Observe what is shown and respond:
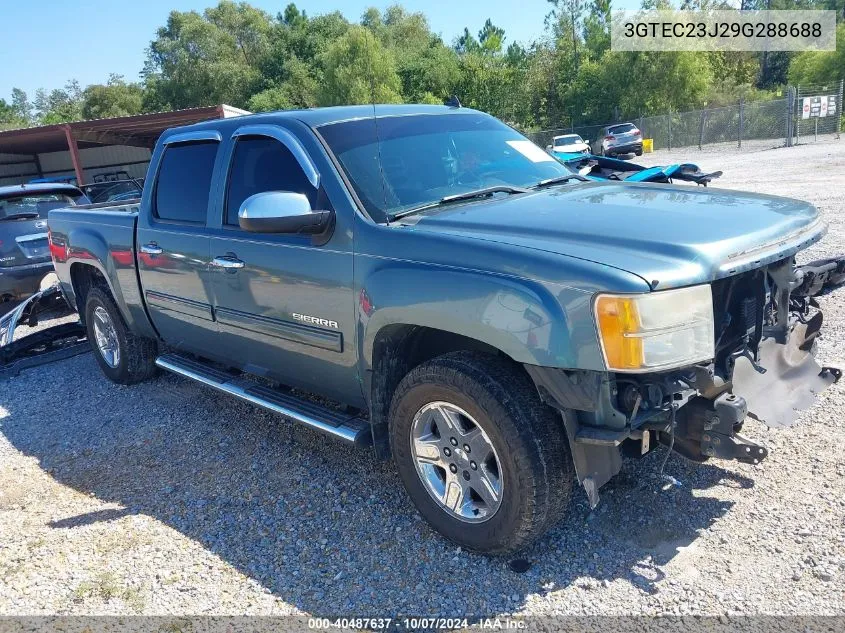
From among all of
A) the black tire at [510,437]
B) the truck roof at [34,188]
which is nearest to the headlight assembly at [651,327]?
the black tire at [510,437]

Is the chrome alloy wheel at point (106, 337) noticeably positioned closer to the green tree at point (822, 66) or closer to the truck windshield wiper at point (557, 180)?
the truck windshield wiper at point (557, 180)

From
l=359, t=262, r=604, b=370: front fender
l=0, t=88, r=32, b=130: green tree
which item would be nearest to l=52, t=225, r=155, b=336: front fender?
l=359, t=262, r=604, b=370: front fender

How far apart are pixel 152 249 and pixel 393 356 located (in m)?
2.31

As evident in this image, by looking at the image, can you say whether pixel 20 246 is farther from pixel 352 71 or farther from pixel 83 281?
pixel 352 71

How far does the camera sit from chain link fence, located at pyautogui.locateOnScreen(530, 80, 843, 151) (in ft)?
92.5

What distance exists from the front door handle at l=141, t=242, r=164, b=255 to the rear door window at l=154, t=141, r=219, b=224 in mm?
191

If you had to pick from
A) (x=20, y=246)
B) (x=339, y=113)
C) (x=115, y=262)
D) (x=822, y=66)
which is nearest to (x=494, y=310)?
(x=339, y=113)

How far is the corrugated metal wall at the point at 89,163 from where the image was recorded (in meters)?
35.8

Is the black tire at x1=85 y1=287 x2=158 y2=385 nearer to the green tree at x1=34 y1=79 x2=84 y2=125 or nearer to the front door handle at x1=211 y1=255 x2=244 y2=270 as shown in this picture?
the front door handle at x1=211 y1=255 x2=244 y2=270

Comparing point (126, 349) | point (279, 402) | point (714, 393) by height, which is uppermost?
point (714, 393)

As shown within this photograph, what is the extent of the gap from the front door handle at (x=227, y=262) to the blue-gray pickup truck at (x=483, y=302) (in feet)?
0.08

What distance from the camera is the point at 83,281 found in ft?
20.0

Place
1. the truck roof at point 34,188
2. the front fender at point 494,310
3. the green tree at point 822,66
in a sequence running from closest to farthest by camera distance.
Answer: the front fender at point 494,310, the truck roof at point 34,188, the green tree at point 822,66

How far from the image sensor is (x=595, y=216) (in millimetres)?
2996
